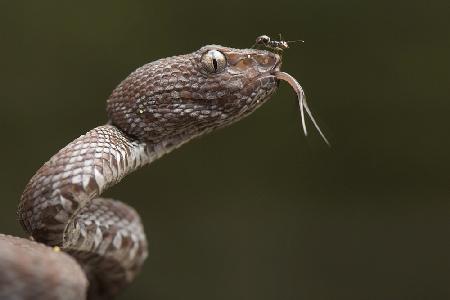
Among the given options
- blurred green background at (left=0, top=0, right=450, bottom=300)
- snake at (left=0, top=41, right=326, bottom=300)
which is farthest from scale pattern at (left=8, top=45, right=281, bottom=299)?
blurred green background at (left=0, top=0, right=450, bottom=300)

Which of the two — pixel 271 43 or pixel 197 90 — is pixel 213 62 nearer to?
pixel 197 90

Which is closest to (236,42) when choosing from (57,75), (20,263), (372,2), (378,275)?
(372,2)

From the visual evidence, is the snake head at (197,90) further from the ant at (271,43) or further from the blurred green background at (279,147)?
the blurred green background at (279,147)

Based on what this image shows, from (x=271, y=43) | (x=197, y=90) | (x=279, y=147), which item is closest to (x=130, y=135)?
(x=197, y=90)

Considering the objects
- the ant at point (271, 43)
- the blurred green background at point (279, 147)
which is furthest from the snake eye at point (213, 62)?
the blurred green background at point (279, 147)

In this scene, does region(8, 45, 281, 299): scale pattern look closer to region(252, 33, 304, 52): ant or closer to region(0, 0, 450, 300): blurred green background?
region(252, 33, 304, 52): ant

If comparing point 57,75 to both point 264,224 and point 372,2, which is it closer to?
point 264,224

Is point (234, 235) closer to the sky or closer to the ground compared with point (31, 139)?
closer to the ground
